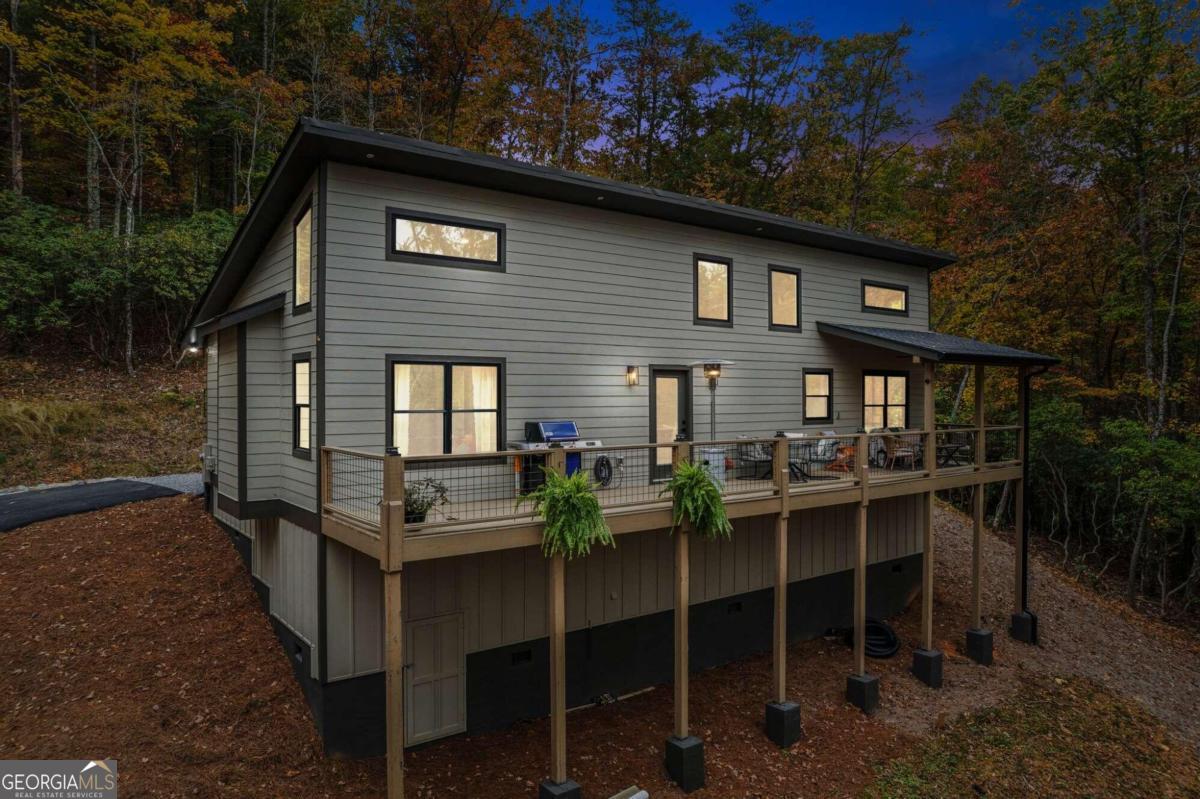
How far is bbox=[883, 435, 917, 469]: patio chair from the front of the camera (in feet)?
33.2

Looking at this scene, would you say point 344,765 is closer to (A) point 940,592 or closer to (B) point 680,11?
(A) point 940,592

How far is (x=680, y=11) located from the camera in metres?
22.0

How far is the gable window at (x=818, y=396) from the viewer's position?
11.8 m

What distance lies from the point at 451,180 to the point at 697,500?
5318 millimetres

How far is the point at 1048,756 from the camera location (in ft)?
26.5

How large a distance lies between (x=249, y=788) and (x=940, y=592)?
13.4 meters

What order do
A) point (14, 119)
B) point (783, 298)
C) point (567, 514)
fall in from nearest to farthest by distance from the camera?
point (567, 514), point (783, 298), point (14, 119)

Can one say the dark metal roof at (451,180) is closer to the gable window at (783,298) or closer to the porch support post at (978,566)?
the gable window at (783,298)

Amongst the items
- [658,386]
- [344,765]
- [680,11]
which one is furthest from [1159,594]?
[680,11]

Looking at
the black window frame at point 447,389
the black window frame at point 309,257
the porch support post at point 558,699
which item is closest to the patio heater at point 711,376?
the black window frame at point 447,389

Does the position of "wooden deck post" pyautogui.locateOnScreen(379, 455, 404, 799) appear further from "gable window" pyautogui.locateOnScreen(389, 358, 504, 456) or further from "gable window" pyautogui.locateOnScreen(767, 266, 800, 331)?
"gable window" pyautogui.locateOnScreen(767, 266, 800, 331)

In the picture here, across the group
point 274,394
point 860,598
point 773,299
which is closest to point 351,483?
point 274,394

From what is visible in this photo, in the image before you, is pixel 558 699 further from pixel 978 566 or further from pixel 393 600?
pixel 978 566

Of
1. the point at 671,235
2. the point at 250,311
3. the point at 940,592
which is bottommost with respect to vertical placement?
the point at 940,592
